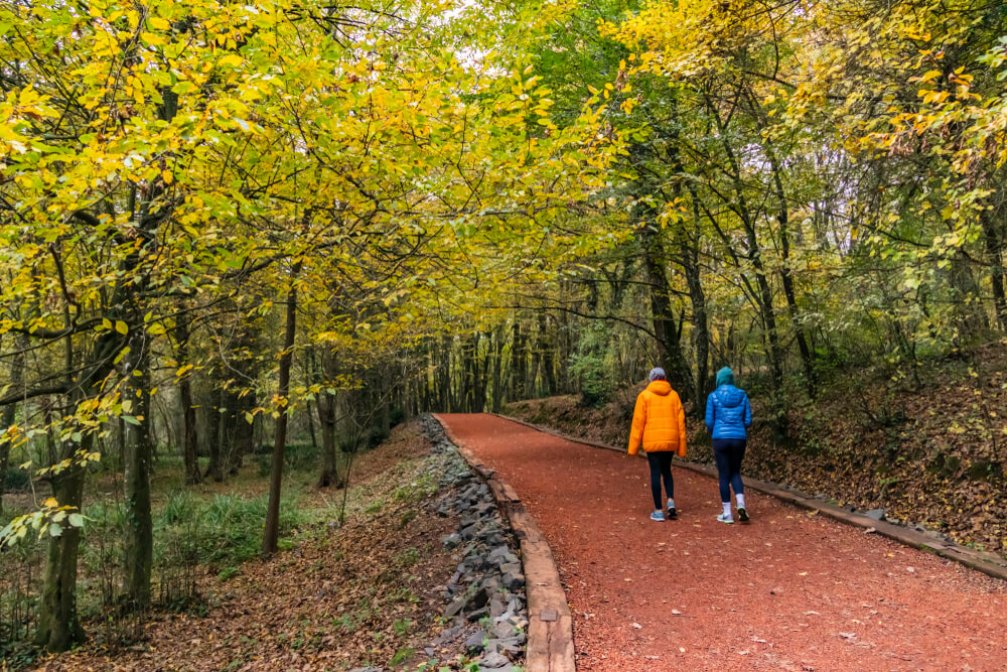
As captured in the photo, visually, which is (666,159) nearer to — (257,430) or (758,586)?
(758,586)

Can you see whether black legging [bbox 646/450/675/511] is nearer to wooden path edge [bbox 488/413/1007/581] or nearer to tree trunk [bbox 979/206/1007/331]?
wooden path edge [bbox 488/413/1007/581]

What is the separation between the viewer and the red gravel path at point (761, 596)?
3822mm

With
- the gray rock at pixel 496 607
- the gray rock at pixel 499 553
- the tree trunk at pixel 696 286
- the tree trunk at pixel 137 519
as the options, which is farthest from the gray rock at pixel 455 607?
the tree trunk at pixel 696 286

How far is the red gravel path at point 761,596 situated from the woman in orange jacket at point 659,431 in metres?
0.44

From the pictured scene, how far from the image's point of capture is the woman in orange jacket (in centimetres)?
703

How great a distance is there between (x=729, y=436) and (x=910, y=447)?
2.67m

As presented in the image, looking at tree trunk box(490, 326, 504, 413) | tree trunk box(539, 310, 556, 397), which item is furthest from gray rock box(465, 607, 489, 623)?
tree trunk box(490, 326, 504, 413)

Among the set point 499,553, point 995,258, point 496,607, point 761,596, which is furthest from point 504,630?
point 995,258

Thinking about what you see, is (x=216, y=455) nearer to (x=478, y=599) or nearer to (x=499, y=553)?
(x=499, y=553)

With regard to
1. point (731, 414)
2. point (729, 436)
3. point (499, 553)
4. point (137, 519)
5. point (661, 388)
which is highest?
point (661, 388)

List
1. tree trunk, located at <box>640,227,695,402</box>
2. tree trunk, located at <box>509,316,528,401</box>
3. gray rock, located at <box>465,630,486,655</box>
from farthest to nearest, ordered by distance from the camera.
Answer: tree trunk, located at <box>509,316,528,401</box> < tree trunk, located at <box>640,227,695,402</box> < gray rock, located at <box>465,630,486,655</box>

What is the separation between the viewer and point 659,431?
7027mm

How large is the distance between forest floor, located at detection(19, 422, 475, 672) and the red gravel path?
1469 mm

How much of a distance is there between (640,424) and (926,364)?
18.0 feet
